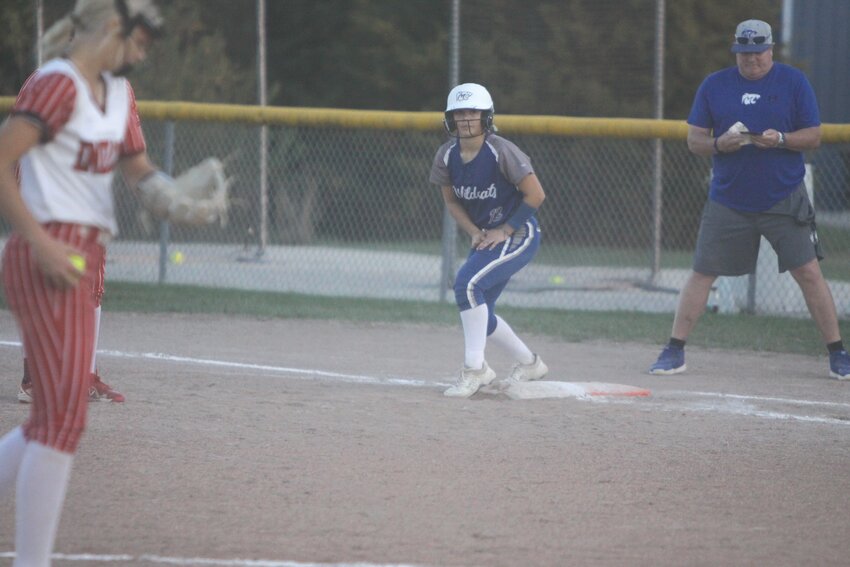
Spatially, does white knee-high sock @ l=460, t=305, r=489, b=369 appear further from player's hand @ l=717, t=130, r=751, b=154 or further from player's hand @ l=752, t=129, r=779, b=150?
player's hand @ l=752, t=129, r=779, b=150

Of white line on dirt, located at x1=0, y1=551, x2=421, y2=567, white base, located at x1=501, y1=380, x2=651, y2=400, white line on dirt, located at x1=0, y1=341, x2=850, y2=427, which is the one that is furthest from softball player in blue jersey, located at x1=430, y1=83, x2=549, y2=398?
white line on dirt, located at x1=0, y1=551, x2=421, y2=567

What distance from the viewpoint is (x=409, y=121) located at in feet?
37.5

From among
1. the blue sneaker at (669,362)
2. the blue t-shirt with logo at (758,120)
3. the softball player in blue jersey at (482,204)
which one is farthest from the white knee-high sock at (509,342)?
the blue t-shirt with logo at (758,120)

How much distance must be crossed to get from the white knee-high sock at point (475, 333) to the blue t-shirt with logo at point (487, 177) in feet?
1.84

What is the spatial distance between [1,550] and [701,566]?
90.8 inches

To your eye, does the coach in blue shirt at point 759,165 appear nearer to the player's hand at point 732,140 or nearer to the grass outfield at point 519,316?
the player's hand at point 732,140

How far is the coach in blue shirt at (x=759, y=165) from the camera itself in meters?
7.59

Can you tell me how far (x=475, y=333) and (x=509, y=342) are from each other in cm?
41

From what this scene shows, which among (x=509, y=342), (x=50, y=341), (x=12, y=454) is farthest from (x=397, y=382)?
(x=50, y=341)

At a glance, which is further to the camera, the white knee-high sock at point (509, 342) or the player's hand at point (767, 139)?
the player's hand at point (767, 139)

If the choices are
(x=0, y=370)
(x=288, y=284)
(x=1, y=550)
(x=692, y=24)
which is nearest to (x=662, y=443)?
(x=1, y=550)

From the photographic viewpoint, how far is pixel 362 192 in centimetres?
1468

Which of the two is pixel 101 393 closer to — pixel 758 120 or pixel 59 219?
pixel 59 219

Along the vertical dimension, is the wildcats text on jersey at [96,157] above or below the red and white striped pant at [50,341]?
above
